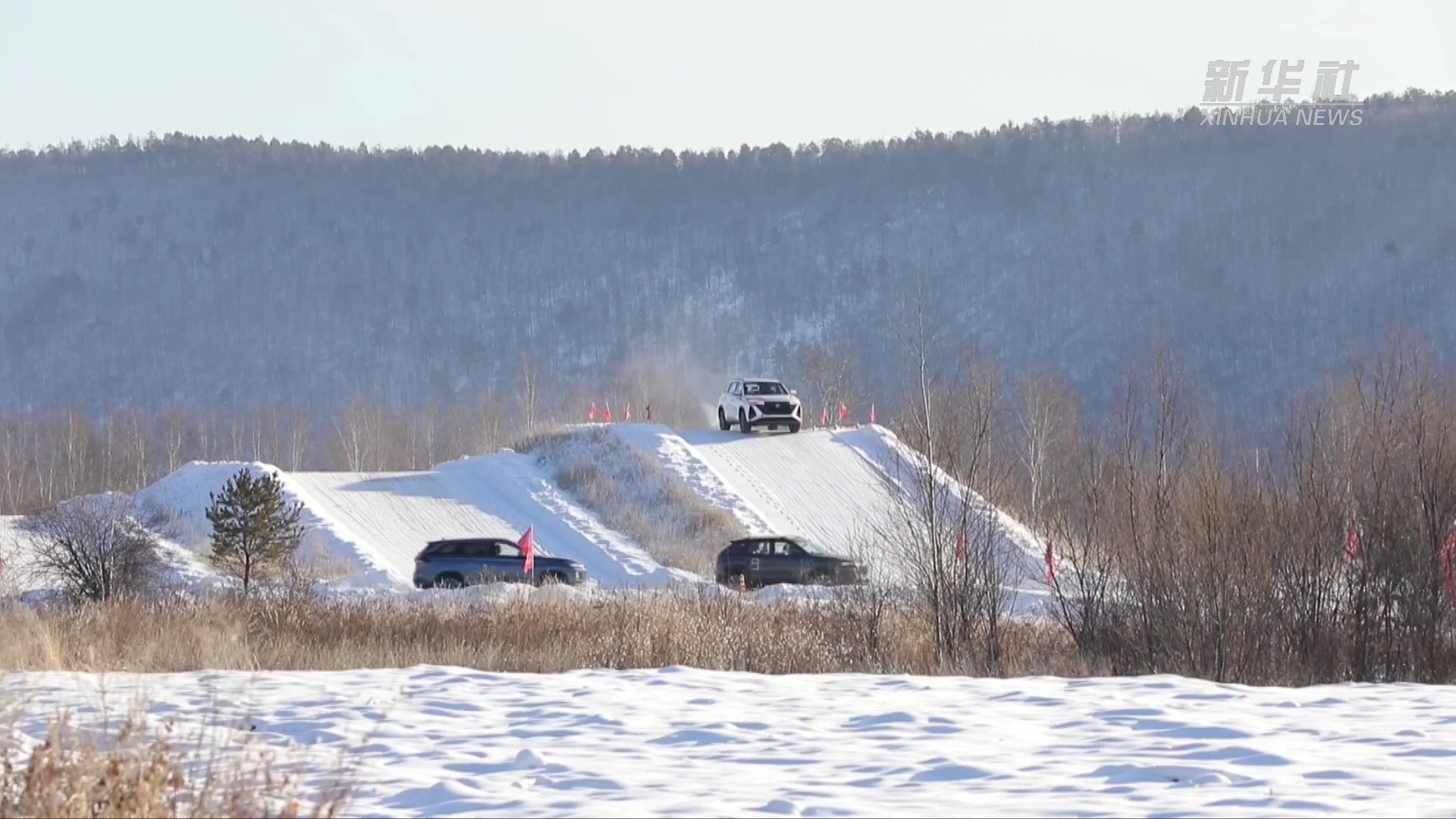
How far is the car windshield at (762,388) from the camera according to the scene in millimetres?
45688

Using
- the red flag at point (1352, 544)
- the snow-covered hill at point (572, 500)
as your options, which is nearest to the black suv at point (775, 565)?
the snow-covered hill at point (572, 500)

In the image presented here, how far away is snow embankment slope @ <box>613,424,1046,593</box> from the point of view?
38.6 metres

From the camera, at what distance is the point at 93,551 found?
95.3ft

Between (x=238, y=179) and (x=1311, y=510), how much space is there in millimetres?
156467

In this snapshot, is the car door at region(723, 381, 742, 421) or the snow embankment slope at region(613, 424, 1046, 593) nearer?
the snow embankment slope at region(613, 424, 1046, 593)

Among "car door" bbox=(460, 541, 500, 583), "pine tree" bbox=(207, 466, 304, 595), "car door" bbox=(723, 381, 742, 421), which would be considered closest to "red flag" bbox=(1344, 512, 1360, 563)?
"car door" bbox=(460, 541, 500, 583)

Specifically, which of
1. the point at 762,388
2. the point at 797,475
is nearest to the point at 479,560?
the point at 797,475

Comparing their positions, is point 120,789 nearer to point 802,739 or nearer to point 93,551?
point 802,739

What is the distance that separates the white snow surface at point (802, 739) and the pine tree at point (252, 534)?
657 inches

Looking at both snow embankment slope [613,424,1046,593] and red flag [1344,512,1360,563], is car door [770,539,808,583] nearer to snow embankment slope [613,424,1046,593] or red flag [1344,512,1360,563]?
snow embankment slope [613,424,1046,593]

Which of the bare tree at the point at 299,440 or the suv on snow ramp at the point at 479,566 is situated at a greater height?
the bare tree at the point at 299,440

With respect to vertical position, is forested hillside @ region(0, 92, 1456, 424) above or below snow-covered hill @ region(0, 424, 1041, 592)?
above

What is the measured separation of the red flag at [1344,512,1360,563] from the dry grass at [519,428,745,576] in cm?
1842

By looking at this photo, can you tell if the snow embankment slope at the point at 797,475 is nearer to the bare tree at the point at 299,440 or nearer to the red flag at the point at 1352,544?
the red flag at the point at 1352,544
